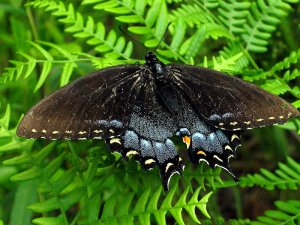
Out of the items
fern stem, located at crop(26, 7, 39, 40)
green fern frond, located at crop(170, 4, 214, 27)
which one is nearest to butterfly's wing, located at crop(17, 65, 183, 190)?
green fern frond, located at crop(170, 4, 214, 27)

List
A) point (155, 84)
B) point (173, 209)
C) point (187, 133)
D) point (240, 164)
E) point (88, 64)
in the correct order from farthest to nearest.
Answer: point (240, 164), point (88, 64), point (155, 84), point (187, 133), point (173, 209)

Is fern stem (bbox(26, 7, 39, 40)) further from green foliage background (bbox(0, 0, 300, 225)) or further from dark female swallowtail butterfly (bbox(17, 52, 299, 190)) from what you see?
Result: dark female swallowtail butterfly (bbox(17, 52, 299, 190))

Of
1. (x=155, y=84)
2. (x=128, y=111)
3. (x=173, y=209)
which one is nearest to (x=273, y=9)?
(x=155, y=84)

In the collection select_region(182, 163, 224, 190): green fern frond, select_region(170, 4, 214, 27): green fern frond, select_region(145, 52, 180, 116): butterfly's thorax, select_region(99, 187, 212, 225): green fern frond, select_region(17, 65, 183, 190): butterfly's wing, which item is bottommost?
select_region(99, 187, 212, 225): green fern frond

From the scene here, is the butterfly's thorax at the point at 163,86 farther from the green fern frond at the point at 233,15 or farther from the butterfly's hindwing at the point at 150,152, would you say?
the green fern frond at the point at 233,15

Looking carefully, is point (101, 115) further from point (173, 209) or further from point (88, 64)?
point (88, 64)

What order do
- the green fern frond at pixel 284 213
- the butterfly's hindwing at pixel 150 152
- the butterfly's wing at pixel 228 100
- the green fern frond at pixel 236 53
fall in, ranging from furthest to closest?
the green fern frond at pixel 236 53 < the green fern frond at pixel 284 213 < the butterfly's wing at pixel 228 100 < the butterfly's hindwing at pixel 150 152

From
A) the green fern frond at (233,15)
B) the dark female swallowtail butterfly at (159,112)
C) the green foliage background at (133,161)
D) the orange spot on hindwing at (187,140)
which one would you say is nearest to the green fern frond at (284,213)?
the green foliage background at (133,161)
